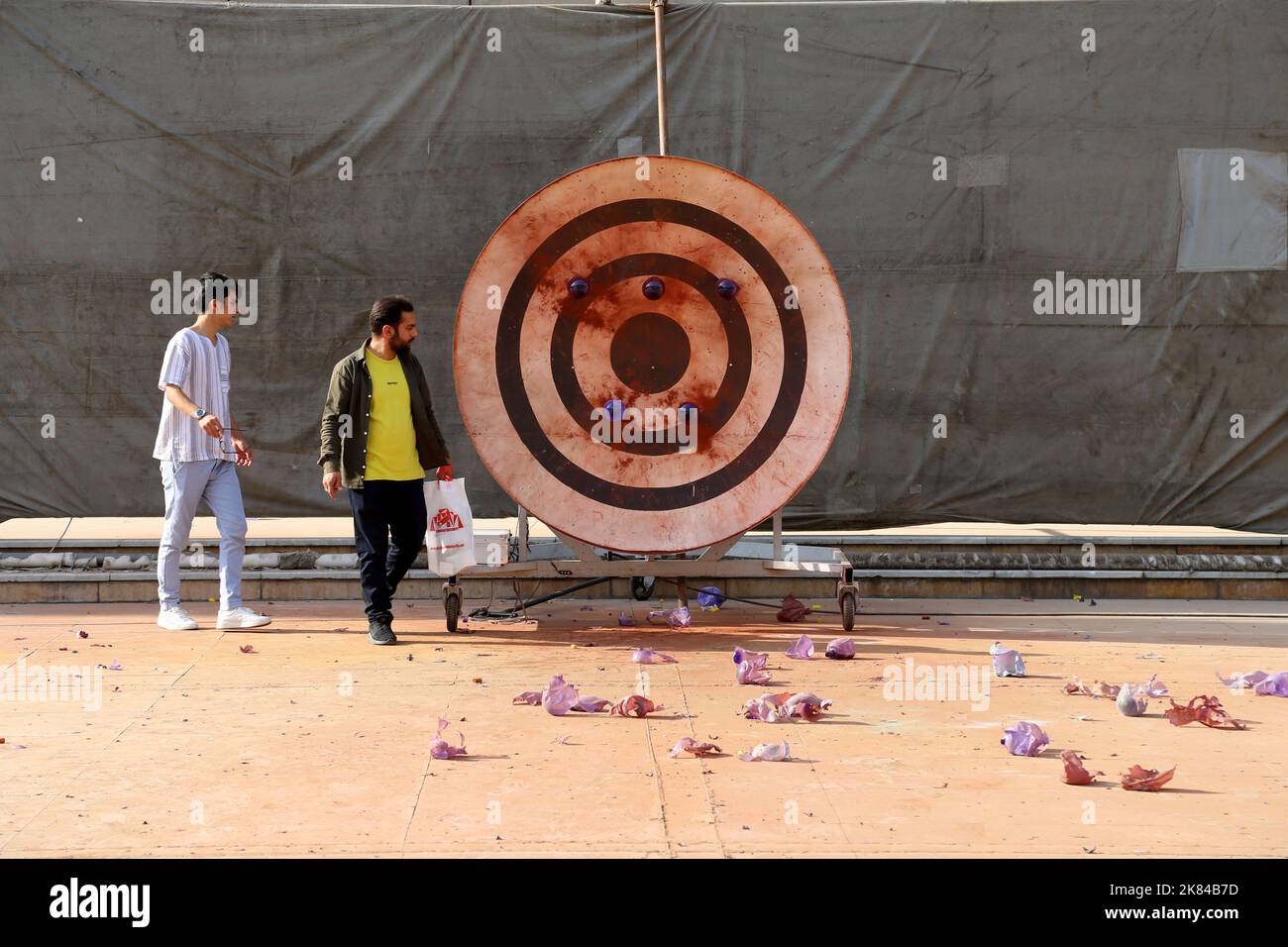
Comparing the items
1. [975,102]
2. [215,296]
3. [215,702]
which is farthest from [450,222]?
[215,702]

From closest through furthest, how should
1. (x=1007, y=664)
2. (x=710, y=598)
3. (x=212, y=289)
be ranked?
(x=1007, y=664)
(x=212, y=289)
(x=710, y=598)

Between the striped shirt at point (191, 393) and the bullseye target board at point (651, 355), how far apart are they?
3.49ft

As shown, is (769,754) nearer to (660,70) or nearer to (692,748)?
(692,748)

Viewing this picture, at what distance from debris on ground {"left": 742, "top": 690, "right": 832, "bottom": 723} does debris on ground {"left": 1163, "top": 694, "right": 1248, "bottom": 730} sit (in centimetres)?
112

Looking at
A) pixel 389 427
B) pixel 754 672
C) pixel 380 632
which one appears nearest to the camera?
pixel 754 672

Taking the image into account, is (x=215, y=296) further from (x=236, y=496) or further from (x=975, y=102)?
(x=975, y=102)

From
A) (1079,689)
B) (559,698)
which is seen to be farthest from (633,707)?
(1079,689)

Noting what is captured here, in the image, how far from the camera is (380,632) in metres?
5.86

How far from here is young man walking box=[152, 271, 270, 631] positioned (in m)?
6.12

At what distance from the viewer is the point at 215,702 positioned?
15.6 feet

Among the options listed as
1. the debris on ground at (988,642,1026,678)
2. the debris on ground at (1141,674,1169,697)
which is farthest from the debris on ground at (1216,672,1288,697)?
the debris on ground at (988,642,1026,678)

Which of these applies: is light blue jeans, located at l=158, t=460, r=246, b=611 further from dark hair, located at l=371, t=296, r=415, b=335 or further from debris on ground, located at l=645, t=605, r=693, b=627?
debris on ground, located at l=645, t=605, r=693, b=627

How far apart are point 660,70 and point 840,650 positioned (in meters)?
2.88

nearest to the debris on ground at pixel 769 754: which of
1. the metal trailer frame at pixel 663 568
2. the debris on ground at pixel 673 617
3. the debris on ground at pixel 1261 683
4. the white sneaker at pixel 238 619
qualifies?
the debris on ground at pixel 1261 683
